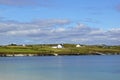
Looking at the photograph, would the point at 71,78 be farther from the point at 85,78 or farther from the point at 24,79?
the point at 24,79

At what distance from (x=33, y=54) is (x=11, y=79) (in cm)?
14878

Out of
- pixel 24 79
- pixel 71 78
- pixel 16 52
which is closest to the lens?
pixel 24 79

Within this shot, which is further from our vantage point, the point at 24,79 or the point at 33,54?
the point at 33,54

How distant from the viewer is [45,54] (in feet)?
A: 651

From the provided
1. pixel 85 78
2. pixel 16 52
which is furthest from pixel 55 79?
pixel 16 52

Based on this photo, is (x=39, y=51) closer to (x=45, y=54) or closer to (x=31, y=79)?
(x=45, y=54)

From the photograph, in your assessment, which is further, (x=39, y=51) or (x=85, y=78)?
(x=39, y=51)

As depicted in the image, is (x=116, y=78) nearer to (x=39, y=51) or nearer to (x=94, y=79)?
(x=94, y=79)

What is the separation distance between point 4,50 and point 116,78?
15291cm

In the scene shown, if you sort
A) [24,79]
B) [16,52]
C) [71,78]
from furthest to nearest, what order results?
[16,52]
[71,78]
[24,79]

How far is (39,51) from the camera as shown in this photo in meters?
197

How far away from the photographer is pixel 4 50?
198m

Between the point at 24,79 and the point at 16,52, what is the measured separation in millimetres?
145838

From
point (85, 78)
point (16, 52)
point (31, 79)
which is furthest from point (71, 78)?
point (16, 52)
